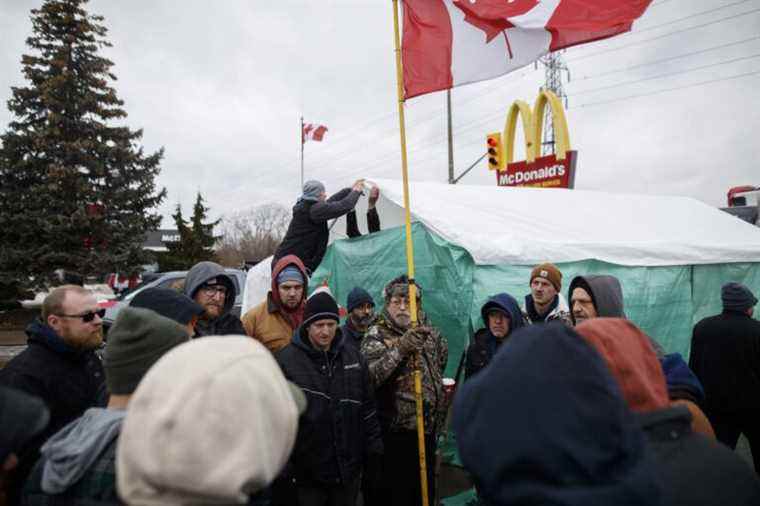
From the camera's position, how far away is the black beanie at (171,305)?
288 cm

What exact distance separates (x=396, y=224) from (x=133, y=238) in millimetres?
16378

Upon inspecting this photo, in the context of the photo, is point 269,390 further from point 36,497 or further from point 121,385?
point 36,497

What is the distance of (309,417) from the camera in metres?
3.02

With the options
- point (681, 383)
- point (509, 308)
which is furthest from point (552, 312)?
point (681, 383)

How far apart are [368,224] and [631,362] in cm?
536

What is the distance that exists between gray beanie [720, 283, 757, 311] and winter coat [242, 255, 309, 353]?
3.85 meters

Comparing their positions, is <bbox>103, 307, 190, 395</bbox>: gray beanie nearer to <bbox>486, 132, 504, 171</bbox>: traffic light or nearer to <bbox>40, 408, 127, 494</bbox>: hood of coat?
<bbox>40, 408, 127, 494</bbox>: hood of coat

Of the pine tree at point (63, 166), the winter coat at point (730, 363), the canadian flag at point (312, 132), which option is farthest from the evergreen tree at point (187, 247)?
the winter coat at point (730, 363)

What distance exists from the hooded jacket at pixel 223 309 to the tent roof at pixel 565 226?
2.73 m

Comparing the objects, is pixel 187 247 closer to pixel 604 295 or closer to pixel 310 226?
pixel 310 226

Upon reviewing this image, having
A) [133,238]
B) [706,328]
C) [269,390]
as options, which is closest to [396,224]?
[706,328]

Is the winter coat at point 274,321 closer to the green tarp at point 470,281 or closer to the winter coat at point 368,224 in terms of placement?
the green tarp at point 470,281

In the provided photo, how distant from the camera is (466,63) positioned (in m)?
4.26

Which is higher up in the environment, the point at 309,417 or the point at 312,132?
the point at 312,132
